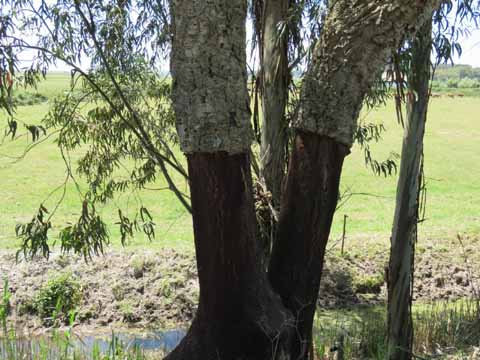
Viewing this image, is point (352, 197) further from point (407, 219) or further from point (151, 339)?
point (407, 219)

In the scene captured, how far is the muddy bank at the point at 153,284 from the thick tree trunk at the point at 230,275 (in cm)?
464

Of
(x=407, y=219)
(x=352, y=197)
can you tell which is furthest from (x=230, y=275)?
(x=352, y=197)

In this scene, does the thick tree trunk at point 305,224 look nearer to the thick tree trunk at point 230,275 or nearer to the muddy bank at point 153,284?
the thick tree trunk at point 230,275

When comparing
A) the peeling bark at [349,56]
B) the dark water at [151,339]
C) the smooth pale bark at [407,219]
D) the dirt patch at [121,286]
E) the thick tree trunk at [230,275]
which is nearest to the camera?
the peeling bark at [349,56]

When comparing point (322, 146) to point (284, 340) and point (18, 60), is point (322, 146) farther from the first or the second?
point (18, 60)

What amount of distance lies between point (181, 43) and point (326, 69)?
2.25 feet

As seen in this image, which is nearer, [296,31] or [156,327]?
[296,31]

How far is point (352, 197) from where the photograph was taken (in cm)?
1355

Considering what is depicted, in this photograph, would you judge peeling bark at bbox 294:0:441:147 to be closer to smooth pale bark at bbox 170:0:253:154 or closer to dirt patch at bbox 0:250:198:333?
smooth pale bark at bbox 170:0:253:154

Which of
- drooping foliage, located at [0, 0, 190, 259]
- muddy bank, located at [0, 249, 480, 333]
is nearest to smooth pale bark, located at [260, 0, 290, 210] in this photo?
drooping foliage, located at [0, 0, 190, 259]

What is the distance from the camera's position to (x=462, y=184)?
15.2 m

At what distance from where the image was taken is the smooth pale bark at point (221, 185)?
329 centimetres

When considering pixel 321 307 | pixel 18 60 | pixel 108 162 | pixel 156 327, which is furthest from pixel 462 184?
pixel 18 60

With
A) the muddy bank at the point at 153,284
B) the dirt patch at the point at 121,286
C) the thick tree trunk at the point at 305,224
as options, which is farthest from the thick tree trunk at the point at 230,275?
the dirt patch at the point at 121,286
